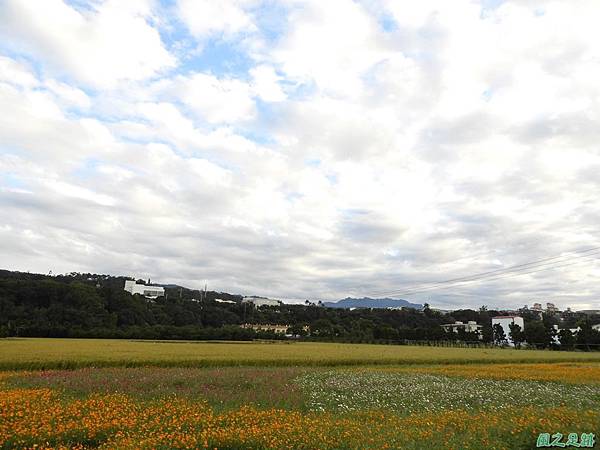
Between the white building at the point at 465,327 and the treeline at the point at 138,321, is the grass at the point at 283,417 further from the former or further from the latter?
the white building at the point at 465,327

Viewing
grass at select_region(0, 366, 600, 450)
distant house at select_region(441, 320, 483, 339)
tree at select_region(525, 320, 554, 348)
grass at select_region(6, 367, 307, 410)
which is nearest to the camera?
grass at select_region(0, 366, 600, 450)

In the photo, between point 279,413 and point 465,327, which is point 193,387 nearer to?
point 279,413

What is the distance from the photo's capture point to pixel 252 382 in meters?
22.7

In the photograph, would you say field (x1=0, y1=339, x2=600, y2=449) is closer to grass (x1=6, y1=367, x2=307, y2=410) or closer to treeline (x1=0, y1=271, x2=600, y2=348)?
grass (x1=6, y1=367, x2=307, y2=410)

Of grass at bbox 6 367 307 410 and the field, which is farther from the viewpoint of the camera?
grass at bbox 6 367 307 410

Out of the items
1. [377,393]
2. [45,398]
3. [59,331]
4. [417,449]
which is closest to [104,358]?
[45,398]

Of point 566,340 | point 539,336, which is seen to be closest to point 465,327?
point 539,336

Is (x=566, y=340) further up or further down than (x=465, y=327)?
further down

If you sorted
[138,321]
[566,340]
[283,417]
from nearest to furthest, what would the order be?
[283,417], [566,340], [138,321]

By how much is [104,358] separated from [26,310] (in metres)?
72.8

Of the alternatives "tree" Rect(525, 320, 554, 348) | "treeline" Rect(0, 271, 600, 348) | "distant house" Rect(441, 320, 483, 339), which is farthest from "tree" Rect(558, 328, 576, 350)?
"distant house" Rect(441, 320, 483, 339)

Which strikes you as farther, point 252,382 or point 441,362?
point 441,362

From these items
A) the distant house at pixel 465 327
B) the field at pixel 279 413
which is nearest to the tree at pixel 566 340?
the distant house at pixel 465 327

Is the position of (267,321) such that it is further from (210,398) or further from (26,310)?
(210,398)
